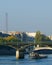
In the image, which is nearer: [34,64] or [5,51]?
[34,64]

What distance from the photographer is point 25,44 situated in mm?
90000

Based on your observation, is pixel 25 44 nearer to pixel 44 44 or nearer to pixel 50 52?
pixel 44 44

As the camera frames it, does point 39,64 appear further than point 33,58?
No

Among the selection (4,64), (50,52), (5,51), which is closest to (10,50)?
(5,51)

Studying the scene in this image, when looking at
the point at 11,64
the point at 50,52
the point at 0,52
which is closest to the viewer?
the point at 11,64

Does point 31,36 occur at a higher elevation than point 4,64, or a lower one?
higher

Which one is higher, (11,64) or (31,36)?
(31,36)

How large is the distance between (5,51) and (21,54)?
1030 inches

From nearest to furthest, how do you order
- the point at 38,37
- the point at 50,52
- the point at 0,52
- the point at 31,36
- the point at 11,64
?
the point at 11,64, the point at 0,52, the point at 50,52, the point at 38,37, the point at 31,36

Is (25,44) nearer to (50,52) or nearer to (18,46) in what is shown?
(18,46)

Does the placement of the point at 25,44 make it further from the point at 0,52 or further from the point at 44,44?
the point at 0,52

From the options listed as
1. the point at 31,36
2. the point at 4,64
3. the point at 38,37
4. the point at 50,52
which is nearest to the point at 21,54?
the point at 4,64

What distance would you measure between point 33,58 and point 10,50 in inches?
977

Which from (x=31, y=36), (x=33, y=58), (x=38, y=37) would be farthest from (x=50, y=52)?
(x=31, y=36)
